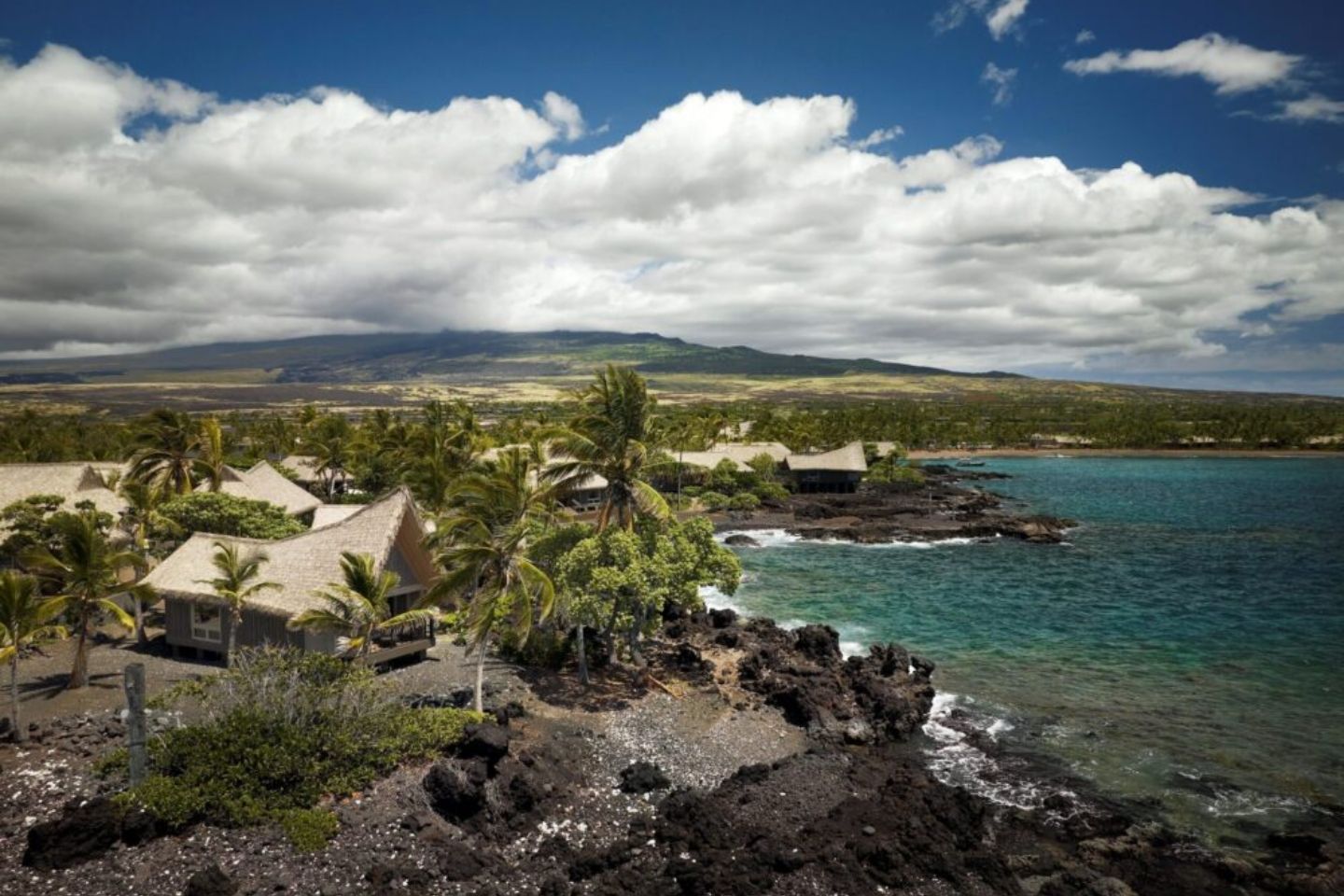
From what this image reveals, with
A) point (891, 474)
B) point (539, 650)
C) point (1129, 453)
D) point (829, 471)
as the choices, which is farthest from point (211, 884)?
point (1129, 453)

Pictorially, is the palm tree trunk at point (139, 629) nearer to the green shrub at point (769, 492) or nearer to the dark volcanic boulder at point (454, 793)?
the dark volcanic boulder at point (454, 793)

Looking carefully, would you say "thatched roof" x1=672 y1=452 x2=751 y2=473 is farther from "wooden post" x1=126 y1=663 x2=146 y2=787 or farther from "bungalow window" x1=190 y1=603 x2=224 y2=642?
"wooden post" x1=126 y1=663 x2=146 y2=787

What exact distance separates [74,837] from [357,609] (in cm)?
953

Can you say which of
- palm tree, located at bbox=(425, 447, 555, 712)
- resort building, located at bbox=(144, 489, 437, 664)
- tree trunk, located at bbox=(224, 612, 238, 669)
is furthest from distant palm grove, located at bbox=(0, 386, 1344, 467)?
tree trunk, located at bbox=(224, 612, 238, 669)

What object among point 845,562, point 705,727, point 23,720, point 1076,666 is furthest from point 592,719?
point 845,562

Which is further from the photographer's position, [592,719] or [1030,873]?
[592,719]

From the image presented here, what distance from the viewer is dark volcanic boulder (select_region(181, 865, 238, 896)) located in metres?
15.6

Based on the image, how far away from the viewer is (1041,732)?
26.3 m

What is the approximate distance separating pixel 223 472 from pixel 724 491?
48.3m

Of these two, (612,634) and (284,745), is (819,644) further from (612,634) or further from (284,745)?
(284,745)

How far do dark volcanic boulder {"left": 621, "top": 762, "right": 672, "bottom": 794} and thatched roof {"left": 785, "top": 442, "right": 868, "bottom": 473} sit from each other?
237 feet

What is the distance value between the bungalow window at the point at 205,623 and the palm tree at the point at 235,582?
1.18 meters

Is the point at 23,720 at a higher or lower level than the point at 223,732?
lower

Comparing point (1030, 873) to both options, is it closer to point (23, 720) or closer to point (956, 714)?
point (956, 714)
